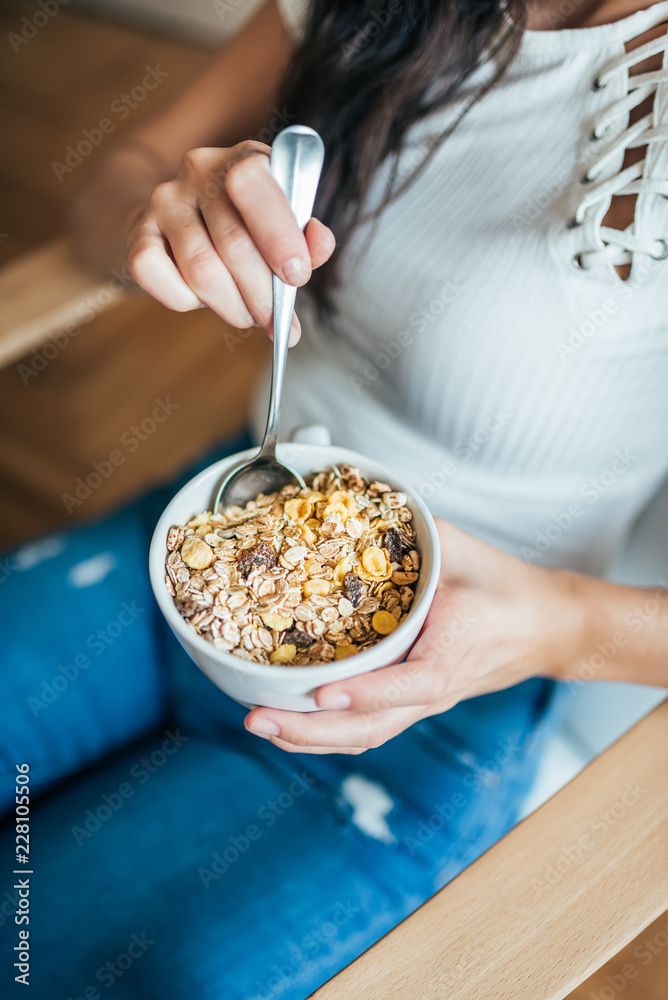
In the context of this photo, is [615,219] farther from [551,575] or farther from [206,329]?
[206,329]

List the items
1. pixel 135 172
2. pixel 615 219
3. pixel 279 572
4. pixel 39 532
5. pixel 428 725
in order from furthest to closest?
pixel 39 532
pixel 135 172
pixel 428 725
pixel 615 219
pixel 279 572

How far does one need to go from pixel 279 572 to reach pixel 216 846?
29cm

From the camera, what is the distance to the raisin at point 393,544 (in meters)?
0.48

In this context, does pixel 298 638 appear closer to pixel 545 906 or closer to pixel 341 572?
pixel 341 572

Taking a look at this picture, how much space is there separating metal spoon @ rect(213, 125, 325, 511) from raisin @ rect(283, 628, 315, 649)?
0.11 metres

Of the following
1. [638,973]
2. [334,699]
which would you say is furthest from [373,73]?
[638,973]

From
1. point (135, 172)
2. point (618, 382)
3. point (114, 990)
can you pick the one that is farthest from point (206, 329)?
point (114, 990)

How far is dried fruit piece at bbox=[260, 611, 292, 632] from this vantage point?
45 cm

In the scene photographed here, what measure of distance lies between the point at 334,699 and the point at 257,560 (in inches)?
4.0

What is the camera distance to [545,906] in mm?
470

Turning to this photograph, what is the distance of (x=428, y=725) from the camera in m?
0.69

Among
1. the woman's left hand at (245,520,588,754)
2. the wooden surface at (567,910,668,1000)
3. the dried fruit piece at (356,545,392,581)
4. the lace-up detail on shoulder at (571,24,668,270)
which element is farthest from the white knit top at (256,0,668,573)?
the wooden surface at (567,910,668,1000)

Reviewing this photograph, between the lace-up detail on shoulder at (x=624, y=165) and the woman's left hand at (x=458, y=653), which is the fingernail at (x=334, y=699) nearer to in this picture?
the woman's left hand at (x=458, y=653)

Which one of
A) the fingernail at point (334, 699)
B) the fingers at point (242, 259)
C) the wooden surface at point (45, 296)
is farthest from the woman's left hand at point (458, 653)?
the wooden surface at point (45, 296)
